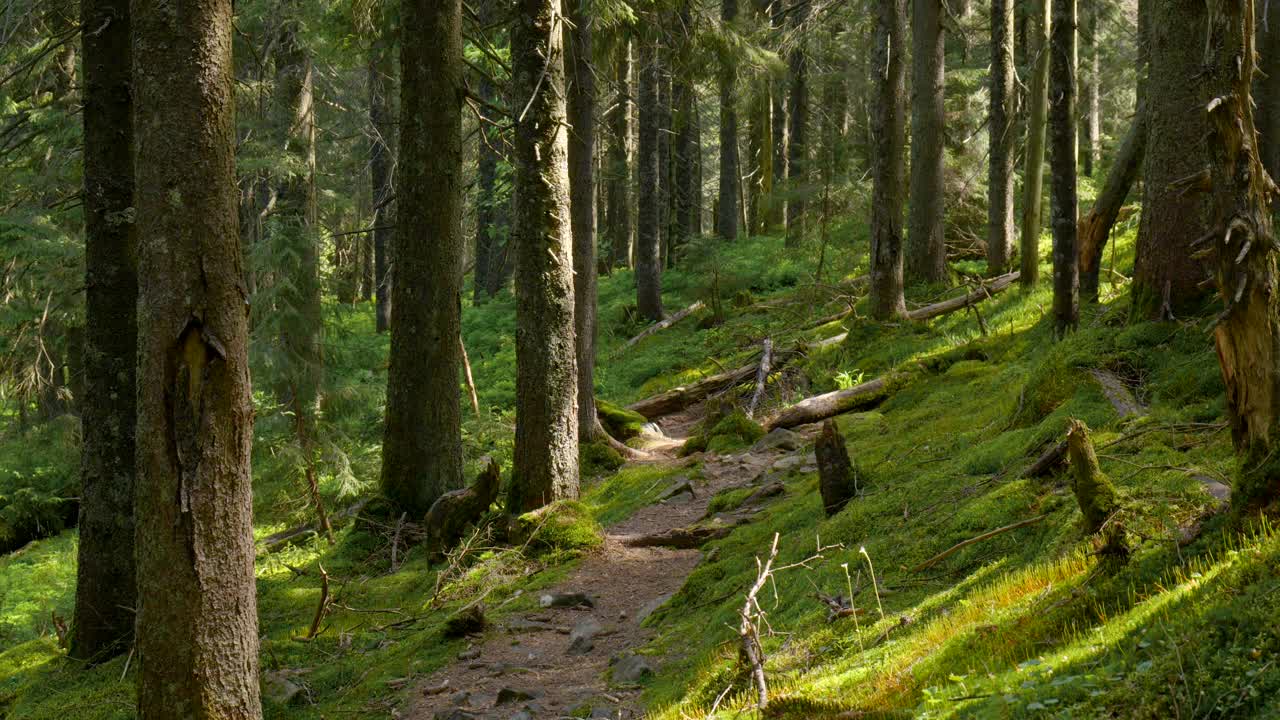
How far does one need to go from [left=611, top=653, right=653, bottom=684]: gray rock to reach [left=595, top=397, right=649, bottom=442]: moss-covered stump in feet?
25.0

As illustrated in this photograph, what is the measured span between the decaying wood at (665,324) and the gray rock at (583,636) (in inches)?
554

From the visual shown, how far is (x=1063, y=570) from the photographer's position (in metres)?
4.28

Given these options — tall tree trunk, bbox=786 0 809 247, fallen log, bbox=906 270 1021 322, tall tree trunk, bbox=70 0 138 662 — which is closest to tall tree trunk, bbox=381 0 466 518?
tall tree trunk, bbox=70 0 138 662

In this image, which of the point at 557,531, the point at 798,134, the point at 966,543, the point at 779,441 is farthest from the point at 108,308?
the point at 798,134

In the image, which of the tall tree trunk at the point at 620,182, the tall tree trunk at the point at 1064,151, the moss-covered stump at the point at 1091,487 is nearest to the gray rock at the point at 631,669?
the moss-covered stump at the point at 1091,487

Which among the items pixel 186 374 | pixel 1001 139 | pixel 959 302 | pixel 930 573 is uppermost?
pixel 1001 139

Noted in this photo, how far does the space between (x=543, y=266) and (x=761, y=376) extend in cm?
598

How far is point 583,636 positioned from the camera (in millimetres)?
7426

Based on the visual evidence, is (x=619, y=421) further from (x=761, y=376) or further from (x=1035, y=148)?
(x=1035, y=148)

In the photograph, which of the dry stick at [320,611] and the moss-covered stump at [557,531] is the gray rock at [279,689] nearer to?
the dry stick at [320,611]

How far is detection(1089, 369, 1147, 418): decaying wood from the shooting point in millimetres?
6484

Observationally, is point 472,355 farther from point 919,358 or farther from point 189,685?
point 189,685

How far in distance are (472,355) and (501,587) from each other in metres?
16.6

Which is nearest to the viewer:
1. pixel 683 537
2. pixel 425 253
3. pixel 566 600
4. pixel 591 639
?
pixel 591 639
